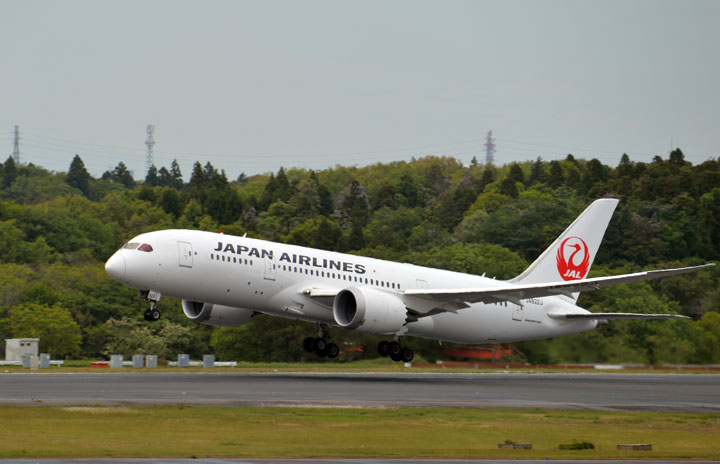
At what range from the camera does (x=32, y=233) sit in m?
160

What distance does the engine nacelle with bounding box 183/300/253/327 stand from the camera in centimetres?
5350

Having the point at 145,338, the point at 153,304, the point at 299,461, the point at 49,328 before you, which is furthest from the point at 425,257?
the point at 299,461

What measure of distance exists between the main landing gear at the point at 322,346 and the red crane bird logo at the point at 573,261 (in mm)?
15542

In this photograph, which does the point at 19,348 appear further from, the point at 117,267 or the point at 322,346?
the point at 117,267

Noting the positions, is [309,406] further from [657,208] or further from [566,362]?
[657,208]

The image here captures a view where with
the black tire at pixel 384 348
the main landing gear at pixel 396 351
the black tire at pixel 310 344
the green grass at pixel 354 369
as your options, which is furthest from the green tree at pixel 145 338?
the main landing gear at pixel 396 351

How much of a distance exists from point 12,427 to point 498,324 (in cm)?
3199

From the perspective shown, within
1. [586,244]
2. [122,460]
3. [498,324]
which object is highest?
[586,244]

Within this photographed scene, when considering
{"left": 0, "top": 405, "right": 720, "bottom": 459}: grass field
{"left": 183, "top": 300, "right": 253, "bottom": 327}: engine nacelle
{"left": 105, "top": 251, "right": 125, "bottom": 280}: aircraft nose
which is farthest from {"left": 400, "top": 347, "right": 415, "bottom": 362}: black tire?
{"left": 0, "top": 405, "right": 720, "bottom": 459}: grass field

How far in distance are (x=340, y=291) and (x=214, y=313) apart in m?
7.82

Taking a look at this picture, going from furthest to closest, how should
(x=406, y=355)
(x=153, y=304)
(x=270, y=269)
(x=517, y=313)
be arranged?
1. (x=517, y=313)
2. (x=406, y=355)
3. (x=270, y=269)
4. (x=153, y=304)

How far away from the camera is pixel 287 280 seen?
49.3m

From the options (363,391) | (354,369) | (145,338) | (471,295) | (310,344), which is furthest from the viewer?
(145,338)

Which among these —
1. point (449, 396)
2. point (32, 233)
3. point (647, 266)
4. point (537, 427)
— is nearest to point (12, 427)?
point (537, 427)
